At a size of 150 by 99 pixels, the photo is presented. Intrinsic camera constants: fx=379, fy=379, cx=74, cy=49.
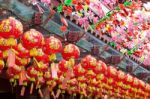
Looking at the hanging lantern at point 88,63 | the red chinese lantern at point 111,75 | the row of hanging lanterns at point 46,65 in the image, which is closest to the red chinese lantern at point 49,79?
the row of hanging lanterns at point 46,65

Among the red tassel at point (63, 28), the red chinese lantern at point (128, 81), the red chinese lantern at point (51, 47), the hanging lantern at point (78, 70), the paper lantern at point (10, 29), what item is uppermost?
the paper lantern at point (10, 29)

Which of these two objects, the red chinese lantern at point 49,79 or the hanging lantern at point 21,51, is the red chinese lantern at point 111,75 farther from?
the hanging lantern at point 21,51

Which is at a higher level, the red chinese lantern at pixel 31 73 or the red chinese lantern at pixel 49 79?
the red chinese lantern at pixel 31 73

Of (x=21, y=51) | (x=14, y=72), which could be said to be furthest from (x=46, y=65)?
(x=21, y=51)

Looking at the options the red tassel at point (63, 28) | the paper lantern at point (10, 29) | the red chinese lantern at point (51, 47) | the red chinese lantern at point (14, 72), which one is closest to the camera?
the paper lantern at point (10, 29)

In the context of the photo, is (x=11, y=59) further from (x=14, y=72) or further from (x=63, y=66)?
(x=63, y=66)

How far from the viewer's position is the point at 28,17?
10.1 meters

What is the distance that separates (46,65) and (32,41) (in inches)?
42.8

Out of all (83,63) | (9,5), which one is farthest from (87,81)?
(9,5)

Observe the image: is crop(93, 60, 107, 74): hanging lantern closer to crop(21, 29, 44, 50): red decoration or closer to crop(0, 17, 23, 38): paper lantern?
crop(21, 29, 44, 50): red decoration

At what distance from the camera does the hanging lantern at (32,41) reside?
862 centimetres

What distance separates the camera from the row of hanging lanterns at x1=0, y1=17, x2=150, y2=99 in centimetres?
812

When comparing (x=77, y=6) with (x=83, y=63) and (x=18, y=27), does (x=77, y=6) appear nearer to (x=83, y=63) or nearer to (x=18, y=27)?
(x=83, y=63)

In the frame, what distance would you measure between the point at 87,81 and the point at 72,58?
6.42 feet
